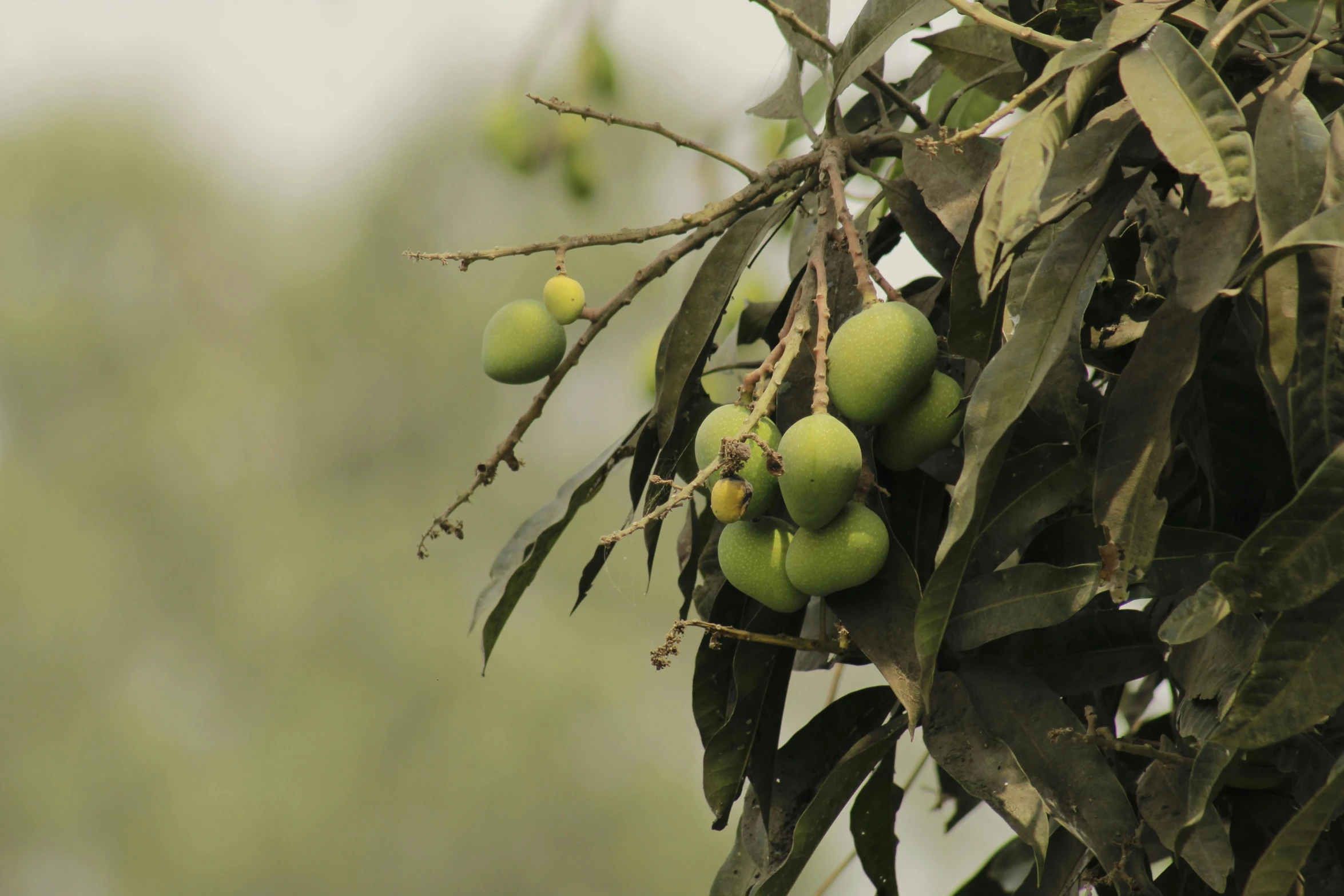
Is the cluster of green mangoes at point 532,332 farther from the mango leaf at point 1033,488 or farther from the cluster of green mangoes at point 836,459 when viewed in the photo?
the mango leaf at point 1033,488

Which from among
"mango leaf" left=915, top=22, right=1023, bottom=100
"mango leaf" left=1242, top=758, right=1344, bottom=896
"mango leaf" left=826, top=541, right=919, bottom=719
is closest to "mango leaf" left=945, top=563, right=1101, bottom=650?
"mango leaf" left=826, top=541, right=919, bottom=719

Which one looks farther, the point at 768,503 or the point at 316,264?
the point at 316,264

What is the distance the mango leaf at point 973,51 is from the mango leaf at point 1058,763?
44cm

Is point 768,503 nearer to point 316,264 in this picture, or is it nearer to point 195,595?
point 195,595

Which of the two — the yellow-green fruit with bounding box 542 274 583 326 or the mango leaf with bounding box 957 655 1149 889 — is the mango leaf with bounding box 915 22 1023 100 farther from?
the mango leaf with bounding box 957 655 1149 889

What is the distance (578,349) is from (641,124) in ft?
0.55

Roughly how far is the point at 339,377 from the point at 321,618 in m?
1.77

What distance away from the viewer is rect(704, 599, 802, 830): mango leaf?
0.56 metres

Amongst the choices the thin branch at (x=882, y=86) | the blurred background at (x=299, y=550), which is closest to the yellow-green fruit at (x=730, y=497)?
the thin branch at (x=882, y=86)

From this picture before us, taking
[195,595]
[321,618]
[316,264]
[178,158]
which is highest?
[178,158]

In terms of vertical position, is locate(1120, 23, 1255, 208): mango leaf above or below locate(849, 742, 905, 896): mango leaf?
above

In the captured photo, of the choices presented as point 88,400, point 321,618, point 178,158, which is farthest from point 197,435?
point 178,158

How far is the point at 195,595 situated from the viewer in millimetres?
6902

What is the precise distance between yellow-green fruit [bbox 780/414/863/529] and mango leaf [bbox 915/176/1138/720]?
0.18 feet
